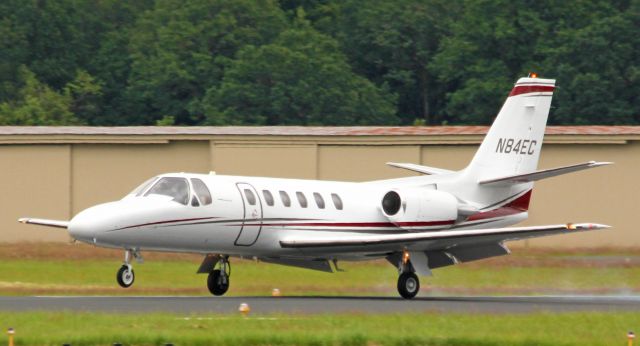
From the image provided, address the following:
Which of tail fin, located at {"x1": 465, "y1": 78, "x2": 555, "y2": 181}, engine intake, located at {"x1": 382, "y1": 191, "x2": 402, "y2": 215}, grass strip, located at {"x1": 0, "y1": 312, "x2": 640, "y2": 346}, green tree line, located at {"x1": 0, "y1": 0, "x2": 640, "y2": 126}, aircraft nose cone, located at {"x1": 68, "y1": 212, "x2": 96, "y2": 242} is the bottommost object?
grass strip, located at {"x1": 0, "y1": 312, "x2": 640, "y2": 346}

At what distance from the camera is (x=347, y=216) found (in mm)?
28672

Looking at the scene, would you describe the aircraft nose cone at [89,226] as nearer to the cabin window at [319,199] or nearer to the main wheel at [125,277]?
the main wheel at [125,277]

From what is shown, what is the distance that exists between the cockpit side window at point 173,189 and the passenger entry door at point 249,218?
1.23m

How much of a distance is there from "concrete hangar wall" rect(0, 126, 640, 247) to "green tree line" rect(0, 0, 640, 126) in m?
19.2

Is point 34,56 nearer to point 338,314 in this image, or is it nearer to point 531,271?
point 531,271

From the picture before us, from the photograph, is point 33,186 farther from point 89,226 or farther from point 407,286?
point 407,286

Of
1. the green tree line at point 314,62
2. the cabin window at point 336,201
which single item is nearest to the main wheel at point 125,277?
the cabin window at point 336,201

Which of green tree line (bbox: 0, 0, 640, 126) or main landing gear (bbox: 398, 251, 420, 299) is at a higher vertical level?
green tree line (bbox: 0, 0, 640, 126)

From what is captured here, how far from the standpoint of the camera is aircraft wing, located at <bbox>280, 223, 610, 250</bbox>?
2611 centimetres

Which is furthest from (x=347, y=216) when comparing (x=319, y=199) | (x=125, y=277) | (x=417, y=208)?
(x=125, y=277)

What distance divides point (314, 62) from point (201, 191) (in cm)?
4602

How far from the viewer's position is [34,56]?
7969cm

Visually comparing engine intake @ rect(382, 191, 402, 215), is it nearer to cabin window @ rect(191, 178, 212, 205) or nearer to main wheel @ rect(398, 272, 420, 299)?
main wheel @ rect(398, 272, 420, 299)

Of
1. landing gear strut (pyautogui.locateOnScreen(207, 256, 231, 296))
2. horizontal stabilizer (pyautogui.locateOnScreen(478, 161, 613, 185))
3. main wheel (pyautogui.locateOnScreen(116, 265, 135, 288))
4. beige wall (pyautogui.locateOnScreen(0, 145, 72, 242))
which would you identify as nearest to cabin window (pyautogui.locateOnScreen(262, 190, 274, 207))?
landing gear strut (pyautogui.locateOnScreen(207, 256, 231, 296))
